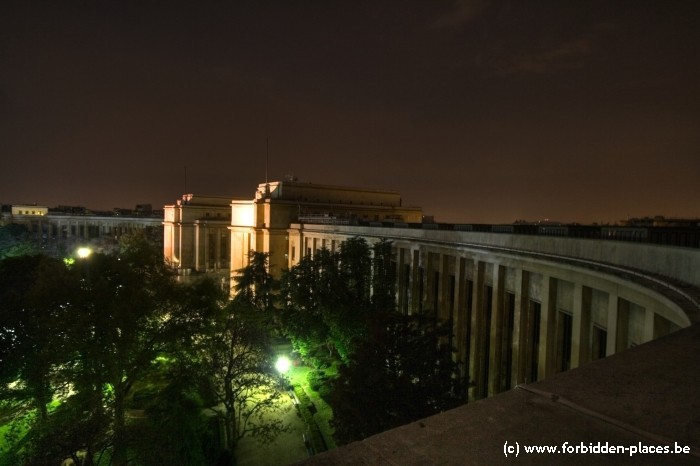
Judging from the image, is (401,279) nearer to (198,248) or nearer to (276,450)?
(276,450)

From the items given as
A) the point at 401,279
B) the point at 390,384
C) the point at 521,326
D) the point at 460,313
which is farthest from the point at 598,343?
the point at 401,279

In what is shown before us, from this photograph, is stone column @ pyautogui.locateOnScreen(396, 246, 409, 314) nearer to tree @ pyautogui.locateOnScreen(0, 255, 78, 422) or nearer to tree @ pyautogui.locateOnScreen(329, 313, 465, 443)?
tree @ pyautogui.locateOnScreen(329, 313, 465, 443)

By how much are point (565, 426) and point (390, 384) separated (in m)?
9.83

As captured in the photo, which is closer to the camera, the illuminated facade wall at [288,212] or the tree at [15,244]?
the illuminated facade wall at [288,212]

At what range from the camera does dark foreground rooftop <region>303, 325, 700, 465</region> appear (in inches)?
114

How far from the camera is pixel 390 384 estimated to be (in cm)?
1257

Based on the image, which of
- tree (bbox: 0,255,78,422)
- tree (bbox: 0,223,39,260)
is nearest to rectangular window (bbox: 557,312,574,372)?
tree (bbox: 0,255,78,422)

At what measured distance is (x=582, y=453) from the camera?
9.83 feet

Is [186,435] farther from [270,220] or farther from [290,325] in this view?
[270,220]

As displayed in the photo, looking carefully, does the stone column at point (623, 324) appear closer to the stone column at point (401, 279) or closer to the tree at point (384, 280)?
the tree at point (384, 280)

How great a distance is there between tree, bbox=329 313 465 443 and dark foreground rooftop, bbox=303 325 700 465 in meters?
8.81

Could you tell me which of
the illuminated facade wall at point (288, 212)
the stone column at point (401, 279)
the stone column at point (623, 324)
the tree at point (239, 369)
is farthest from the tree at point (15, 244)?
the stone column at point (623, 324)

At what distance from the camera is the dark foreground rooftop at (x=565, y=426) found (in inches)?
114

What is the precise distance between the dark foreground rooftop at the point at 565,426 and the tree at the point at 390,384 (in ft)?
28.9
